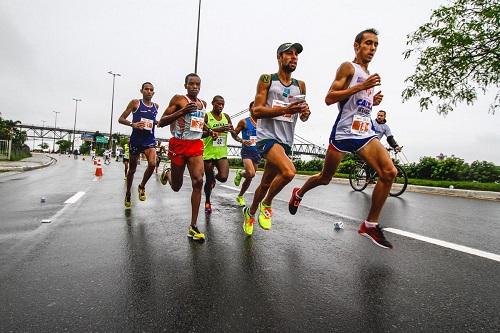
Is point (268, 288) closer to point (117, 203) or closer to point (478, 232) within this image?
point (478, 232)

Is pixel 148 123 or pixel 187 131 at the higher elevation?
pixel 148 123

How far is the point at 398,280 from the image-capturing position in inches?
108

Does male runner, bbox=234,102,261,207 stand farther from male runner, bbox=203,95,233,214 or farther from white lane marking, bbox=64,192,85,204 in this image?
white lane marking, bbox=64,192,85,204

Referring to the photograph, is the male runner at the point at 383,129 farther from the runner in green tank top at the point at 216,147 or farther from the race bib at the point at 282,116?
the race bib at the point at 282,116

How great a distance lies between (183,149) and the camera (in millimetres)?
4430

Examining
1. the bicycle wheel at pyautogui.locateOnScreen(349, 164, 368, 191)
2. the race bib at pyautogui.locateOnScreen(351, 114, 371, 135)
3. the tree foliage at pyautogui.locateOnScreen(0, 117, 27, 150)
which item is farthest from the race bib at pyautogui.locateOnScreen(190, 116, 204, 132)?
the tree foliage at pyautogui.locateOnScreen(0, 117, 27, 150)

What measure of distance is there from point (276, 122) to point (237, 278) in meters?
2.03

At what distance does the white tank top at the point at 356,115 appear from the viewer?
381cm

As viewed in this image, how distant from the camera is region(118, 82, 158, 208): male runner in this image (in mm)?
6262

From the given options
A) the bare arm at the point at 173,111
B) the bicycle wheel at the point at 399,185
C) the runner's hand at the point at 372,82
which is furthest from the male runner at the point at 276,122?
the bicycle wheel at the point at 399,185

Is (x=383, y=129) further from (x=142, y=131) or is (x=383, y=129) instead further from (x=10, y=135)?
(x=10, y=135)

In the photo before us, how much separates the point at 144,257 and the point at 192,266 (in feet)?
1.81

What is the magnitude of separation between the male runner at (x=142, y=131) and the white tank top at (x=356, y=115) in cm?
358

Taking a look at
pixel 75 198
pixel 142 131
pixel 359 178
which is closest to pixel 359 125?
pixel 142 131
